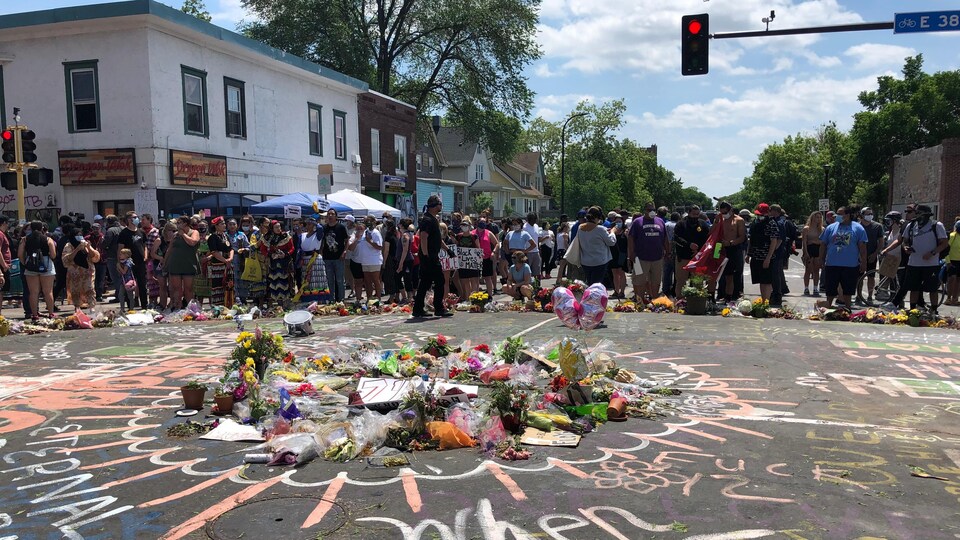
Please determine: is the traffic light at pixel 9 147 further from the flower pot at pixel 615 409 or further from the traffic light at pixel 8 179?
the flower pot at pixel 615 409

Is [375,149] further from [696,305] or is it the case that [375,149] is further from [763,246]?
[696,305]

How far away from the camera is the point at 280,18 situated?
35.4 metres

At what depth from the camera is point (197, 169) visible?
19250mm

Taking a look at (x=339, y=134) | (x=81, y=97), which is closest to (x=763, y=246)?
(x=81, y=97)

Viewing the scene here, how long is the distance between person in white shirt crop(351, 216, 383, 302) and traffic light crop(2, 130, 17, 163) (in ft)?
25.7

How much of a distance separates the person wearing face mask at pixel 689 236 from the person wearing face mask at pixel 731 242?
0.48 metres

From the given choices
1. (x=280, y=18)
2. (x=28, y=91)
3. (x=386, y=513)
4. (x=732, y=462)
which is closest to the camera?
(x=386, y=513)

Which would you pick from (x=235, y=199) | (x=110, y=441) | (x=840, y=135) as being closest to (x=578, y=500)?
(x=110, y=441)

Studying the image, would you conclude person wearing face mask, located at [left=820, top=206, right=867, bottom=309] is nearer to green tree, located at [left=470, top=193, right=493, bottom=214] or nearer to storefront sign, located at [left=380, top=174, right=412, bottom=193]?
storefront sign, located at [left=380, top=174, right=412, bottom=193]

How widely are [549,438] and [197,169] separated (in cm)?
1684

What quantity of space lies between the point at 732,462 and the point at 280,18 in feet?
117

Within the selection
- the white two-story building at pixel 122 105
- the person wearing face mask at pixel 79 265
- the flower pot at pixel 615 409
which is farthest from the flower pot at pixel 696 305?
the white two-story building at pixel 122 105

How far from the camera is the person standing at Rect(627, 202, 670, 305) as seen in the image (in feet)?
41.1

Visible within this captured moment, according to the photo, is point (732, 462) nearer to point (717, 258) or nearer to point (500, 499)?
point (500, 499)
